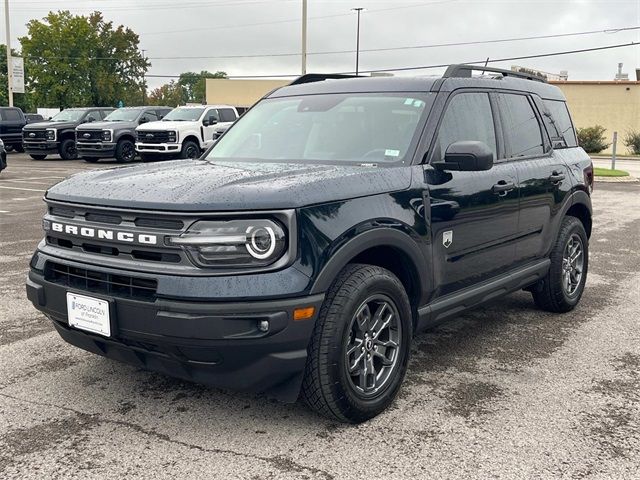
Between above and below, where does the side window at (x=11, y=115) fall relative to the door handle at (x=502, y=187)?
above

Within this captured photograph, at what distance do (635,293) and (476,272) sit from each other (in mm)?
2897

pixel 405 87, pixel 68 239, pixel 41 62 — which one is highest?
pixel 41 62

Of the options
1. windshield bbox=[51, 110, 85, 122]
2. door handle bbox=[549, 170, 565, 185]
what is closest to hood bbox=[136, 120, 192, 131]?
windshield bbox=[51, 110, 85, 122]

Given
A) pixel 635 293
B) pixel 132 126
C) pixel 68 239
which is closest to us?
pixel 68 239

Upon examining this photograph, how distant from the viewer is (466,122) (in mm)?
4422

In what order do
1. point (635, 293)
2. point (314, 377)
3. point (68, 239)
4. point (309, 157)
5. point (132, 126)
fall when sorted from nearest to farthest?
point (314, 377) → point (68, 239) → point (309, 157) → point (635, 293) → point (132, 126)

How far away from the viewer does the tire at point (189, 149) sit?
813 inches

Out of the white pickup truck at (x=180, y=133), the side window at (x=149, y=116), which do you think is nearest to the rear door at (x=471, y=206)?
the white pickup truck at (x=180, y=133)

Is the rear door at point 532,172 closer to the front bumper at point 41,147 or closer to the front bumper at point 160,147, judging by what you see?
the front bumper at point 160,147

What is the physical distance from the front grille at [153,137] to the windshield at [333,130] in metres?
16.2

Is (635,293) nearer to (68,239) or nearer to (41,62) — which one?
(68,239)

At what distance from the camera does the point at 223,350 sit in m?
3.03

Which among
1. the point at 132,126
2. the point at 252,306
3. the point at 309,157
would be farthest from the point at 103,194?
the point at 132,126

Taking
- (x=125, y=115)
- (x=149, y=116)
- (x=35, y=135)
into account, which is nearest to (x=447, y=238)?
(x=149, y=116)
